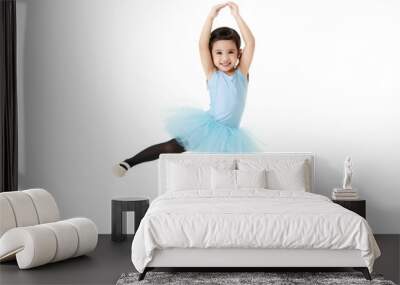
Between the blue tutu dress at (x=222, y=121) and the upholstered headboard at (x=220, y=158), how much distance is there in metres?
0.11

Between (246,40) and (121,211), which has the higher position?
(246,40)

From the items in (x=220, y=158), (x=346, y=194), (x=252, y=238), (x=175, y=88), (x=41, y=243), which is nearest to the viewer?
(x=252, y=238)

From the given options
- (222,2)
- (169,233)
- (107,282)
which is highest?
(222,2)

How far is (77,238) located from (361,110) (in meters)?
3.35

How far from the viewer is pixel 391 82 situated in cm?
714

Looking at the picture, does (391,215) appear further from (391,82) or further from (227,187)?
(227,187)

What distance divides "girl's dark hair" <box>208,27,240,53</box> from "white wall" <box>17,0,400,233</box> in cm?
14

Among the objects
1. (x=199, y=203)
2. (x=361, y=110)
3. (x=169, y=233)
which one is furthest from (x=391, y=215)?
(x=169, y=233)

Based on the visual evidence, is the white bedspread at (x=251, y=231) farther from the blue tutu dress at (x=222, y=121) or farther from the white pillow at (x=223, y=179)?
the blue tutu dress at (x=222, y=121)

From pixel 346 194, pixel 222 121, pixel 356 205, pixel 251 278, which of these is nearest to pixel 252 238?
pixel 251 278

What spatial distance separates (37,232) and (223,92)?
2713mm

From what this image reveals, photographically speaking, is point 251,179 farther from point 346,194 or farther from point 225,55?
point 225,55

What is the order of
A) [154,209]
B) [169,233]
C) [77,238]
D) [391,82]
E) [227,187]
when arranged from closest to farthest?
[169,233], [154,209], [77,238], [227,187], [391,82]

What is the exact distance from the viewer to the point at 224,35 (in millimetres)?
7113
